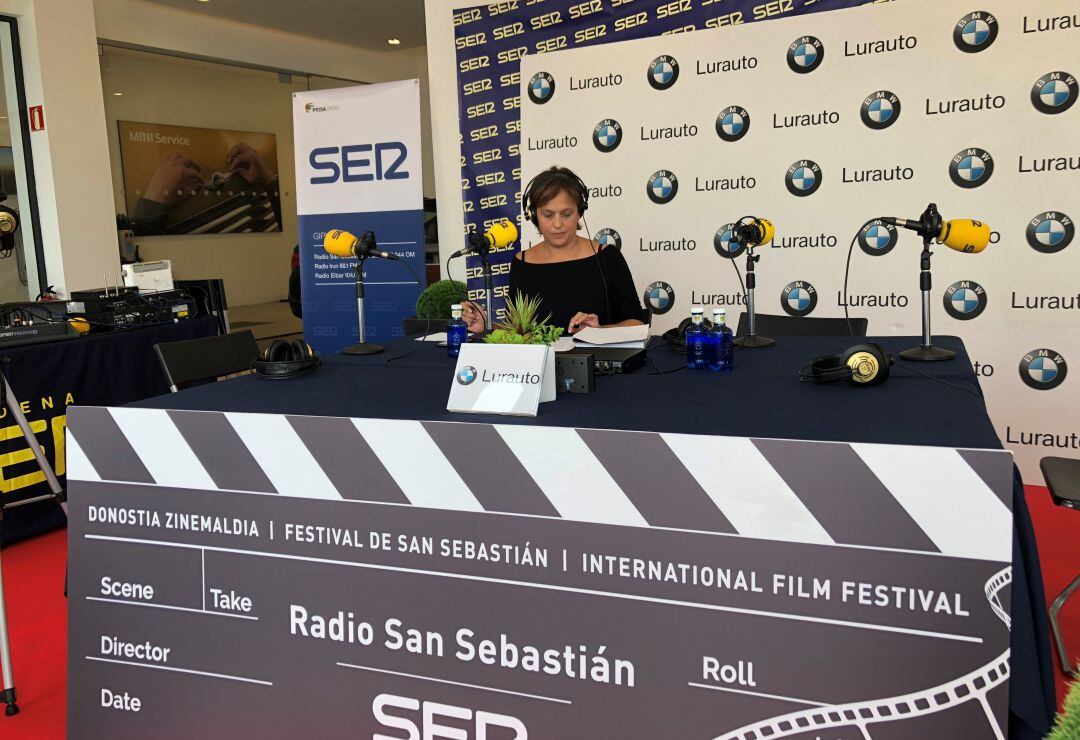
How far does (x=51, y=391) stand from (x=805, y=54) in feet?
11.8

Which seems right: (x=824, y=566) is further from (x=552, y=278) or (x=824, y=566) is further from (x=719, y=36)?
(x=719, y=36)

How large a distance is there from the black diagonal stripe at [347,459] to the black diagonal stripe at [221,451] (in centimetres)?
12

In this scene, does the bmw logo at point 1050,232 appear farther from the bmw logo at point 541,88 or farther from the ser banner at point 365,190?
the ser banner at point 365,190

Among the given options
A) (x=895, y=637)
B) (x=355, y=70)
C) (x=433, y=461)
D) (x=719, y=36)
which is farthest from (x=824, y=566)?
(x=355, y=70)

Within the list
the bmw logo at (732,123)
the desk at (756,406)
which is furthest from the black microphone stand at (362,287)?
the bmw logo at (732,123)

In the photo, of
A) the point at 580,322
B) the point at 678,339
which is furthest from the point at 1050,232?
the point at 580,322

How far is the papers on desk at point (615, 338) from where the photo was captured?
6.95 ft

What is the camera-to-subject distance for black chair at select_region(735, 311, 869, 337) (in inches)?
116

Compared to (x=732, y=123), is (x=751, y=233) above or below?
below

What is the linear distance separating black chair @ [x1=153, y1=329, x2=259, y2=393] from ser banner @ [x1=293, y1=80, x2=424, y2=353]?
2.35 m

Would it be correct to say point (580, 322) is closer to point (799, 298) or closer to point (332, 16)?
point (799, 298)

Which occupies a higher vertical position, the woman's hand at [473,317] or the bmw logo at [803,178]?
the bmw logo at [803,178]

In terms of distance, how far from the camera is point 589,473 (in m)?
1.33

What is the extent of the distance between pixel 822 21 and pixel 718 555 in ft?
11.1
